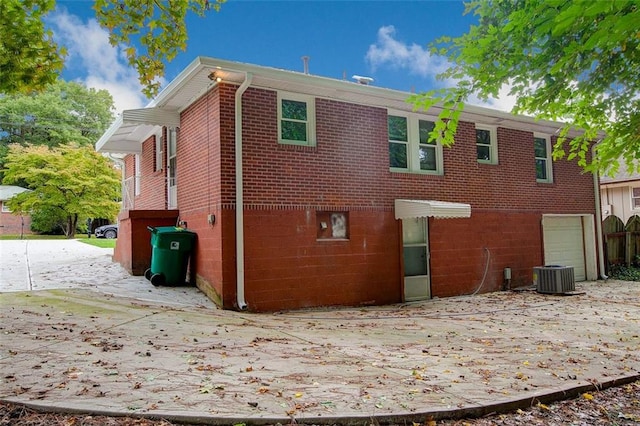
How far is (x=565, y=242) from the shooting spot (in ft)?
48.6

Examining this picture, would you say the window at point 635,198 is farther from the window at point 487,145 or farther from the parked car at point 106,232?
the parked car at point 106,232

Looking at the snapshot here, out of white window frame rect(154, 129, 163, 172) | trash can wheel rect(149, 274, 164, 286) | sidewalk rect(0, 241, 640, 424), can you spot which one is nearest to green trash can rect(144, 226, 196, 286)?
trash can wheel rect(149, 274, 164, 286)

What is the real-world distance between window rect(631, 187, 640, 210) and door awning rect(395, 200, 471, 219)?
2013 centimetres

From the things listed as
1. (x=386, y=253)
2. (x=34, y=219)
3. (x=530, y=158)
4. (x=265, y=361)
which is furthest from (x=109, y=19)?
(x=34, y=219)

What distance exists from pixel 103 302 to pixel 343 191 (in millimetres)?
5270

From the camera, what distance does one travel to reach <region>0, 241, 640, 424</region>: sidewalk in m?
3.63

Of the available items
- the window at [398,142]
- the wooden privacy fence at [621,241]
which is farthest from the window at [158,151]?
the wooden privacy fence at [621,241]

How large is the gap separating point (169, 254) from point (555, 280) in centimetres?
956

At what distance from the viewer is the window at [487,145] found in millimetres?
12898

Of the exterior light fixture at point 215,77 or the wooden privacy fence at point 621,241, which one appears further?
the wooden privacy fence at point 621,241

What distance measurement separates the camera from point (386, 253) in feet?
35.6

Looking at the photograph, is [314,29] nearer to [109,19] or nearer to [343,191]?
[343,191]

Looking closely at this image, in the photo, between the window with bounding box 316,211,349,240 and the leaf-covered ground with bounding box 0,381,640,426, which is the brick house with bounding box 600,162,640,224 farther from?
the leaf-covered ground with bounding box 0,381,640,426

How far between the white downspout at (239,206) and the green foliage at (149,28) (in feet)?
11.2
